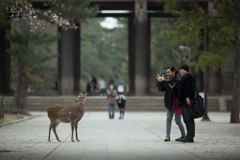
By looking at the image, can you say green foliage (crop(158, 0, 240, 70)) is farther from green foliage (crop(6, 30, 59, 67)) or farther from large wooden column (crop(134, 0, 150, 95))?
large wooden column (crop(134, 0, 150, 95))

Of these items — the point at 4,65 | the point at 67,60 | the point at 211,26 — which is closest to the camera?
the point at 211,26

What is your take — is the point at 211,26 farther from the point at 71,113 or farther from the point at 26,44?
the point at 71,113

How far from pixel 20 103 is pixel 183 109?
15822mm

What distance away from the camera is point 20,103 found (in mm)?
24469

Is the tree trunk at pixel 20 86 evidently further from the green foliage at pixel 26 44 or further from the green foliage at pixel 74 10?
the green foliage at pixel 74 10

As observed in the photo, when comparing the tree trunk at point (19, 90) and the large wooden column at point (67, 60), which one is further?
the large wooden column at point (67, 60)

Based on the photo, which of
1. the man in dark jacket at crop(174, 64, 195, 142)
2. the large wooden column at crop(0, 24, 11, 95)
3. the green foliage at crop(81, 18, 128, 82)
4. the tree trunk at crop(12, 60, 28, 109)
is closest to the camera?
the man in dark jacket at crop(174, 64, 195, 142)

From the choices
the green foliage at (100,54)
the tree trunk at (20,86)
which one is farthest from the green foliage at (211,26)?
the green foliage at (100,54)

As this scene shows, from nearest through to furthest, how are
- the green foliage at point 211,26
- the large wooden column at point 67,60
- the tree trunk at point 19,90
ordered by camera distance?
the green foliage at point 211,26
the tree trunk at point 19,90
the large wooden column at point 67,60

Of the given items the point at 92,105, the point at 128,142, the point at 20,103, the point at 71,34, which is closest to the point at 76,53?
the point at 71,34

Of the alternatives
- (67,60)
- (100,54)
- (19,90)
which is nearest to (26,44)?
(19,90)

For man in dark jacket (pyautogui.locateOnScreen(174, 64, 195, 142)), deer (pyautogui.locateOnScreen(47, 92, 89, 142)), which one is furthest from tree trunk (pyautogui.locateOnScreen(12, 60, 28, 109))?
man in dark jacket (pyautogui.locateOnScreen(174, 64, 195, 142))

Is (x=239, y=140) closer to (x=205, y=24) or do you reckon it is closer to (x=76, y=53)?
(x=205, y=24)

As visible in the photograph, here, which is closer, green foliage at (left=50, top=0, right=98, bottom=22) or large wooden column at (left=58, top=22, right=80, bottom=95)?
green foliage at (left=50, top=0, right=98, bottom=22)
